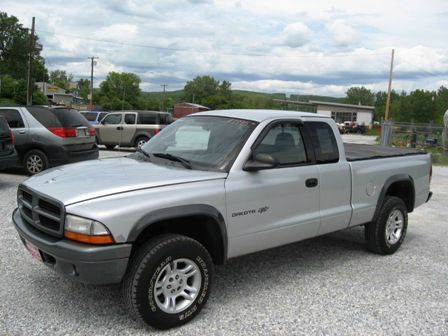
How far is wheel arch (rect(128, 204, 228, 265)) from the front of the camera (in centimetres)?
351

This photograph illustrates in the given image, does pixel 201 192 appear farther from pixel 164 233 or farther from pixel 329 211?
pixel 329 211

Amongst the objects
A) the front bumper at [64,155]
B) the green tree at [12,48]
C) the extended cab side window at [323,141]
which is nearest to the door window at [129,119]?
the front bumper at [64,155]

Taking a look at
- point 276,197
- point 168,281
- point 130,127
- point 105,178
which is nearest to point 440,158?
point 130,127

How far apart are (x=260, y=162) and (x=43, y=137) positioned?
789 cm

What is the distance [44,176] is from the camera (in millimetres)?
4203

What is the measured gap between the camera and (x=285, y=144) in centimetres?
477

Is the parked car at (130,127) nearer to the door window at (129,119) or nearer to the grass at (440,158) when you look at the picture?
the door window at (129,119)

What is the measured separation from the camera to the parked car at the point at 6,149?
359 inches

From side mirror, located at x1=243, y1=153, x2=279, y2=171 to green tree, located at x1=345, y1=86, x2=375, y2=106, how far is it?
6147 inches

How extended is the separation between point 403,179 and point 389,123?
1769 centimetres

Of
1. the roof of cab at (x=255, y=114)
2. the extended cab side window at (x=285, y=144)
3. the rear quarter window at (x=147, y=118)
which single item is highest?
the roof of cab at (x=255, y=114)

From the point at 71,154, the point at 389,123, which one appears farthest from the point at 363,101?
the point at 71,154

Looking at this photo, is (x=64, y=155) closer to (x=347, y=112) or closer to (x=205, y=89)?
(x=347, y=112)

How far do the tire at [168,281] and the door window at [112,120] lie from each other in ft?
55.1
